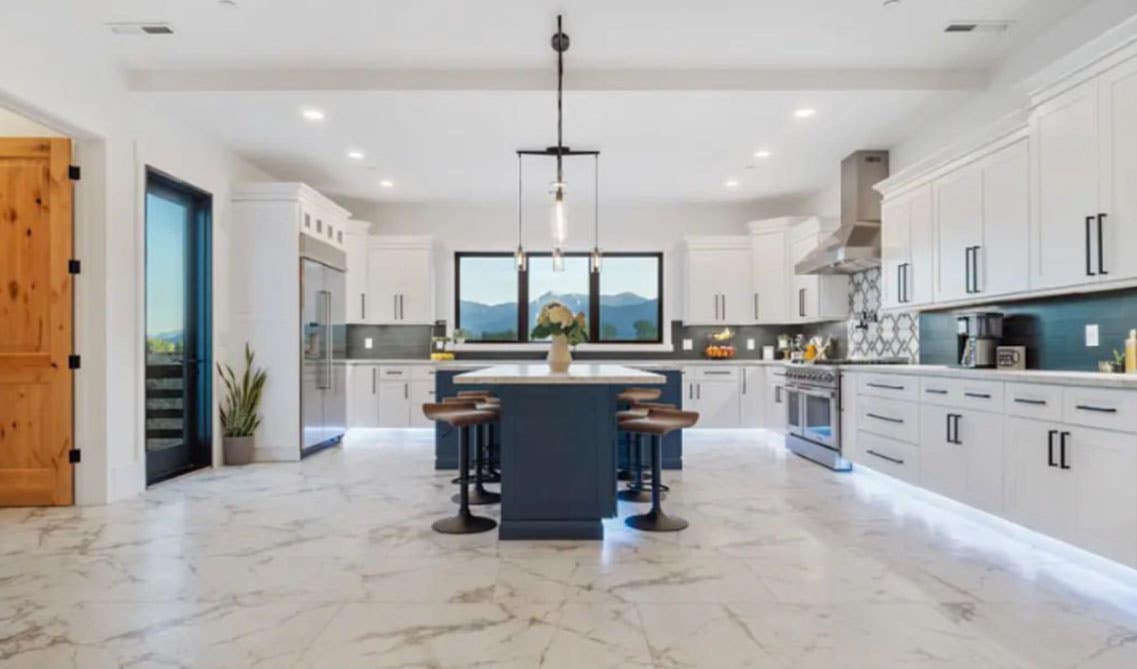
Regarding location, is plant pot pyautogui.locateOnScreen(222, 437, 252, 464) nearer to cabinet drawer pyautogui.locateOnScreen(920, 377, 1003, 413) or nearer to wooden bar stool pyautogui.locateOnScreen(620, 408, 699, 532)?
wooden bar stool pyautogui.locateOnScreen(620, 408, 699, 532)

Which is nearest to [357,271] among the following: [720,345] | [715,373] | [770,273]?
[715,373]

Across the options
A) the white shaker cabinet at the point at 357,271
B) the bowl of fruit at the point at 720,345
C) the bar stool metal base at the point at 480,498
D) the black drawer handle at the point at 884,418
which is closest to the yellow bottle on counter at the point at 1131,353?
the black drawer handle at the point at 884,418

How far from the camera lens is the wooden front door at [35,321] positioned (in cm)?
425

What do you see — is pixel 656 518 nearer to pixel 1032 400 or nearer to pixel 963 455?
pixel 963 455

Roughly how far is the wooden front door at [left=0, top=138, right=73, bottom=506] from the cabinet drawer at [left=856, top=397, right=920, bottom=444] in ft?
17.6

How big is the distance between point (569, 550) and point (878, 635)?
1447mm

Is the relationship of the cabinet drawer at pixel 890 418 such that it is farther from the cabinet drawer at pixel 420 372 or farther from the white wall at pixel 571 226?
the cabinet drawer at pixel 420 372

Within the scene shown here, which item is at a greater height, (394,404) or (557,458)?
(557,458)

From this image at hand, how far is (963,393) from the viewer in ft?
13.0

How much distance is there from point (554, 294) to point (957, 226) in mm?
4875

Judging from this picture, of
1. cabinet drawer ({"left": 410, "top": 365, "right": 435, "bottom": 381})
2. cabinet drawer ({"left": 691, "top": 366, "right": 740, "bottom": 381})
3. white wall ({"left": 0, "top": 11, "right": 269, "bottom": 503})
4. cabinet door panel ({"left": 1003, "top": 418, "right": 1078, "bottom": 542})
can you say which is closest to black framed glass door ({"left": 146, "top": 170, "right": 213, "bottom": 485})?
white wall ({"left": 0, "top": 11, "right": 269, "bottom": 503})

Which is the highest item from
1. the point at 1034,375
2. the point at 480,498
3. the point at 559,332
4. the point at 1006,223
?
the point at 1006,223

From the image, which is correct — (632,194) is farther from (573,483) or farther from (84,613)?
(84,613)

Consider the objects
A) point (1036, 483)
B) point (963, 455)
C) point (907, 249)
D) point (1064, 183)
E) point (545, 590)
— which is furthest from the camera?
point (907, 249)
